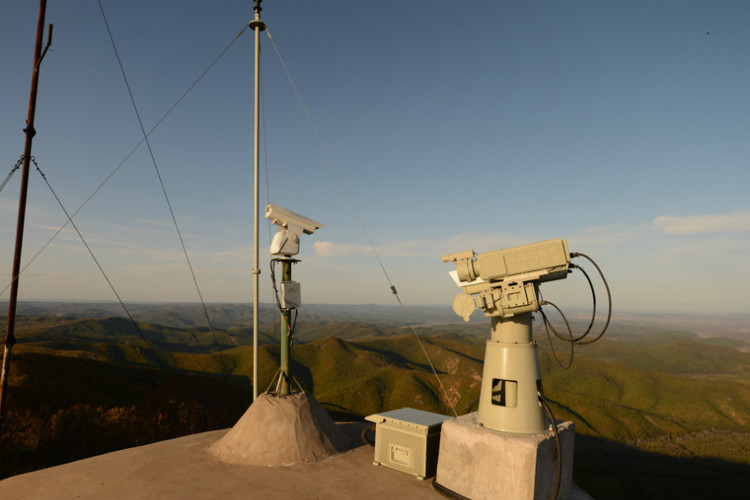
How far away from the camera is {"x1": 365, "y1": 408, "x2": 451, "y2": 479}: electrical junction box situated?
1126cm

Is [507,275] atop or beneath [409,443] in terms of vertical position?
atop

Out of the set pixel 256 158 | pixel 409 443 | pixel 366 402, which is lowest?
pixel 366 402

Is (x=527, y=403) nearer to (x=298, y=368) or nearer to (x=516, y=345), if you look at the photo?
(x=516, y=345)

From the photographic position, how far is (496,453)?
9422 mm

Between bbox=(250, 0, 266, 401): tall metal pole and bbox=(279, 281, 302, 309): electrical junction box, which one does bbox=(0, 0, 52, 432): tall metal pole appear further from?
bbox=(279, 281, 302, 309): electrical junction box

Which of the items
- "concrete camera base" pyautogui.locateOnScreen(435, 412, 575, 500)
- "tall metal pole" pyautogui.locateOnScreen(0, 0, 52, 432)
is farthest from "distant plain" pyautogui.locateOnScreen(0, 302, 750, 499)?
"tall metal pole" pyautogui.locateOnScreen(0, 0, 52, 432)

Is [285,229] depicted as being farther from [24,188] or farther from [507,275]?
→ [24,188]

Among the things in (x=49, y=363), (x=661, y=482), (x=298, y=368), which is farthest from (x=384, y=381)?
(x=49, y=363)

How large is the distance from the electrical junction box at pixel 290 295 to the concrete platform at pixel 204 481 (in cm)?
490

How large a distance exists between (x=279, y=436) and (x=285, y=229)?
21.8 feet

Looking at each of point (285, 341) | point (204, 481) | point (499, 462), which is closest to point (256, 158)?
point (285, 341)

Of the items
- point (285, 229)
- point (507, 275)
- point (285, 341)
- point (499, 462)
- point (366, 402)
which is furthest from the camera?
point (366, 402)

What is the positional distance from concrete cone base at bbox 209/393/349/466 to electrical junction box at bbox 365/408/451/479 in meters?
1.88

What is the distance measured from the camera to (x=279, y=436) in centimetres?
1235
